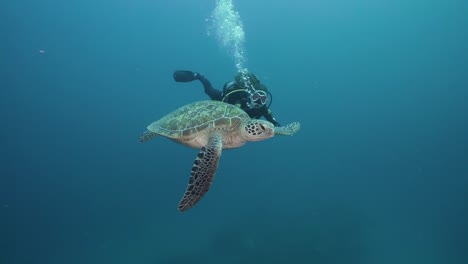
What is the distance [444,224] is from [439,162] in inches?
694

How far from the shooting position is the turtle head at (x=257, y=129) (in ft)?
15.1

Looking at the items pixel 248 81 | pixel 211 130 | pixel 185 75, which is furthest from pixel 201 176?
pixel 185 75

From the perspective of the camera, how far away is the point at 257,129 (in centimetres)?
463

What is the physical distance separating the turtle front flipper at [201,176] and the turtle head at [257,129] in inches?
21.3

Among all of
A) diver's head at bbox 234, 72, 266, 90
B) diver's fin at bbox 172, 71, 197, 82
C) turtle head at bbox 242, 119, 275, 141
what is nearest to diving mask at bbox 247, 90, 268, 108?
diver's head at bbox 234, 72, 266, 90

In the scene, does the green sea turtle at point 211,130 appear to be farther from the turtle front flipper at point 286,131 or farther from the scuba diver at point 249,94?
the scuba diver at point 249,94

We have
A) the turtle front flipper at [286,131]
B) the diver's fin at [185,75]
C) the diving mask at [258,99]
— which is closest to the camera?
the turtle front flipper at [286,131]

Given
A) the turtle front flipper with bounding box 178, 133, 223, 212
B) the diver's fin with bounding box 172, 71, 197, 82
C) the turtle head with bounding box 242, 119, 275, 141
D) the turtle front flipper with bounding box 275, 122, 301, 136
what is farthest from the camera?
the diver's fin with bounding box 172, 71, 197, 82

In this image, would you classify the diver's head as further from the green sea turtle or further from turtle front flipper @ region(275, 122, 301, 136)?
turtle front flipper @ region(275, 122, 301, 136)

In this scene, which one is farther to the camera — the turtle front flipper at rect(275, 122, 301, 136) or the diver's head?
the diver's head

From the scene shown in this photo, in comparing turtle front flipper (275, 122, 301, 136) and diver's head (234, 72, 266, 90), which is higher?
diver's head (234, 72, 266, 90)

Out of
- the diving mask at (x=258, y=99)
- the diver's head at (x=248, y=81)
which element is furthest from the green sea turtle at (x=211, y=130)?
the diver's head at (x=248, y=81)

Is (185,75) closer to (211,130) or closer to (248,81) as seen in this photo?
(248,81)

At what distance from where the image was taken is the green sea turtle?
4238 millimetres
